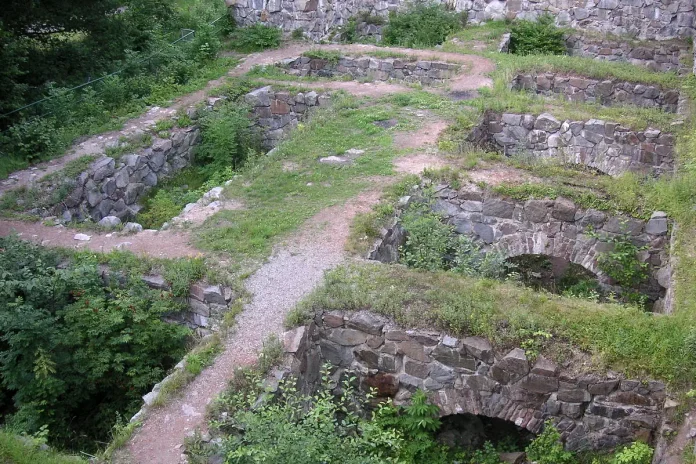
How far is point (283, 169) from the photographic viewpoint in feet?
42.6

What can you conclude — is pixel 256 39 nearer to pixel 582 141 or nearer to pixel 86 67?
pixel 86 67

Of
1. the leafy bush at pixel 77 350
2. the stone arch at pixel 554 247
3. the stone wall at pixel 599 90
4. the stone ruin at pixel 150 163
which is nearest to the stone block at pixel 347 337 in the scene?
the leafy bush at pixel 77 350

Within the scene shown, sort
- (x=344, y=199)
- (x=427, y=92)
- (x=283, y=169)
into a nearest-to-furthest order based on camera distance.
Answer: (x=344, y=199)
(x=283, y=169)
(x=427, y=92)

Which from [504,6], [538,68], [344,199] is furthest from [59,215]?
[504,6]

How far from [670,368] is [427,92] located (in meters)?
9.56

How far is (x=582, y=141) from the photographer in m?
14.2

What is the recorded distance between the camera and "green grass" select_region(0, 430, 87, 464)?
23.7 ft

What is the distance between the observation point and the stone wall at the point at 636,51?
1875cm

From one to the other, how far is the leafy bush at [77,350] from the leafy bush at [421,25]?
12776 mm

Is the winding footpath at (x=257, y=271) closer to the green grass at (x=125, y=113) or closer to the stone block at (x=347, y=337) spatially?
the green grass at (x=125, y=113)

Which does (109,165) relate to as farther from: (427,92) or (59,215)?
(427,92)

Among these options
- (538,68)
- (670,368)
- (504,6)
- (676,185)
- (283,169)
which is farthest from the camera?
(504,6)

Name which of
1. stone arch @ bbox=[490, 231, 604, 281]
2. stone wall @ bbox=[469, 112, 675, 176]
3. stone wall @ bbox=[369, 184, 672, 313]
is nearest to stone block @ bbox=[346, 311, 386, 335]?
stone wall @ bbox=[369, 184, 672, 313]

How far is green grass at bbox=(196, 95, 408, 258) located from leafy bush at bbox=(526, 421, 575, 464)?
14.8 feet
